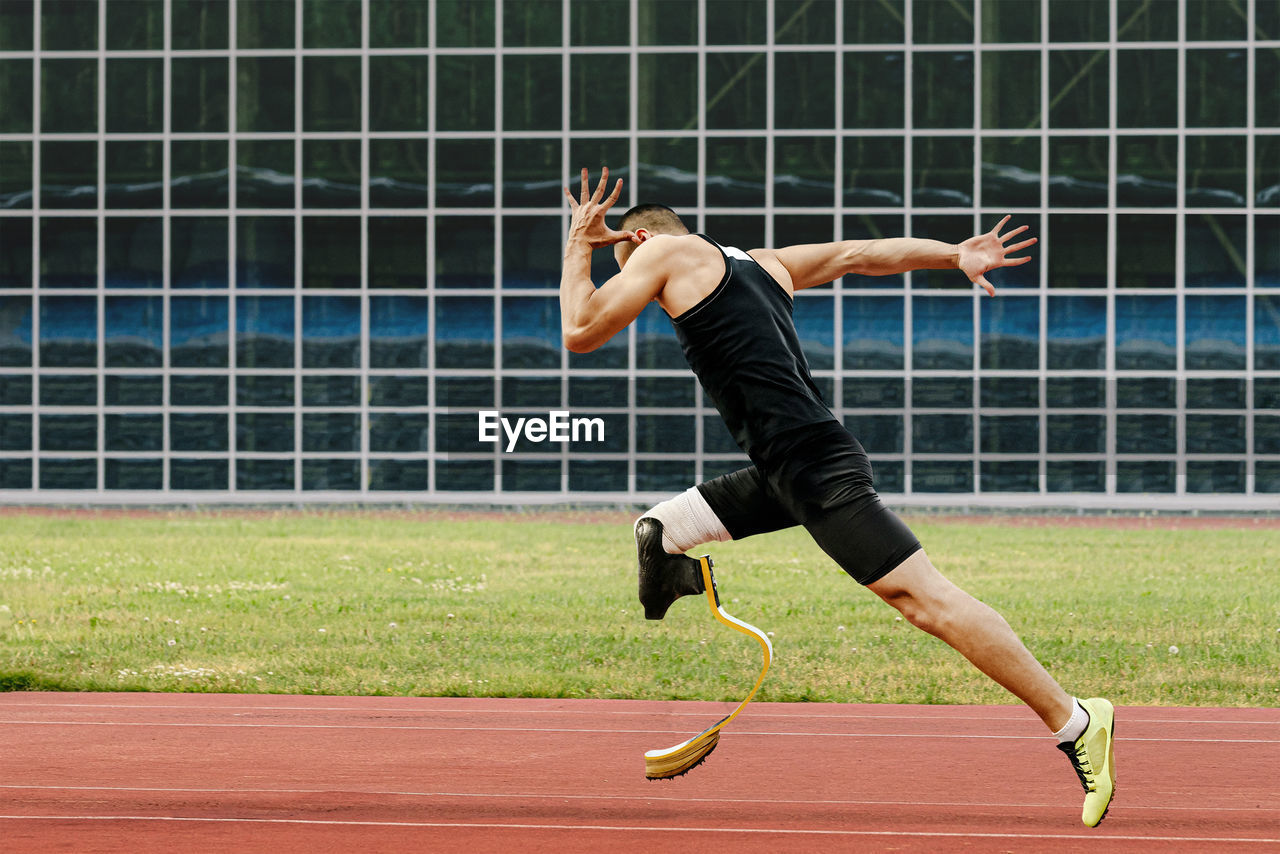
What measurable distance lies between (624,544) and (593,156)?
32.0ft

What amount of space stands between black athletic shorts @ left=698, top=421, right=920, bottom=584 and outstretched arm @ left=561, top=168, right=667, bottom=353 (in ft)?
2.32

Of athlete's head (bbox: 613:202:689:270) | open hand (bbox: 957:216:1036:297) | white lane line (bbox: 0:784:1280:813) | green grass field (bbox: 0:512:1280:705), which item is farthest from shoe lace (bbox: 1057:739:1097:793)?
green grass field (bbox: 0:512:1280:705)

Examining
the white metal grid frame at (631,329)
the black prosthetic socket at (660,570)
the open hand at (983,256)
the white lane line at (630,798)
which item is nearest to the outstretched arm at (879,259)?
the open hand at (983,256)

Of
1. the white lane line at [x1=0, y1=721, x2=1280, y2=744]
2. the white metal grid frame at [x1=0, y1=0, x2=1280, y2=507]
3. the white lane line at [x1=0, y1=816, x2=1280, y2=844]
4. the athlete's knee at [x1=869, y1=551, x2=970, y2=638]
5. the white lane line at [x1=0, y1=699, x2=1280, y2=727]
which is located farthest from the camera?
the white metal grid frame at [x1=0, y1=0, x2=1280, y2=507]

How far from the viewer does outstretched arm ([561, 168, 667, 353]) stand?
5844 millimetres

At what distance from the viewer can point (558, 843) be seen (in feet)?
18.9

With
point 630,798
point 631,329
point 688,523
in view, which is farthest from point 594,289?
point 631,329

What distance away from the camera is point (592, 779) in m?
6.90

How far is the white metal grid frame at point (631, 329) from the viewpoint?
2817 cm

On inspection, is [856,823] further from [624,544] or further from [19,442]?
[19,442]

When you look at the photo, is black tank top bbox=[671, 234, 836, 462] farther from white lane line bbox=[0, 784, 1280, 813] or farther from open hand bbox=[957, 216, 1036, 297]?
white lane line bbox=[0, 784, 1280, 813]

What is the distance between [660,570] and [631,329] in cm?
2249

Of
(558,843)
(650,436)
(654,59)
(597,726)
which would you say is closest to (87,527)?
(650,436)

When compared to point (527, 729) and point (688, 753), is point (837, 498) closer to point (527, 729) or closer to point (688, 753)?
point (688, 753)
